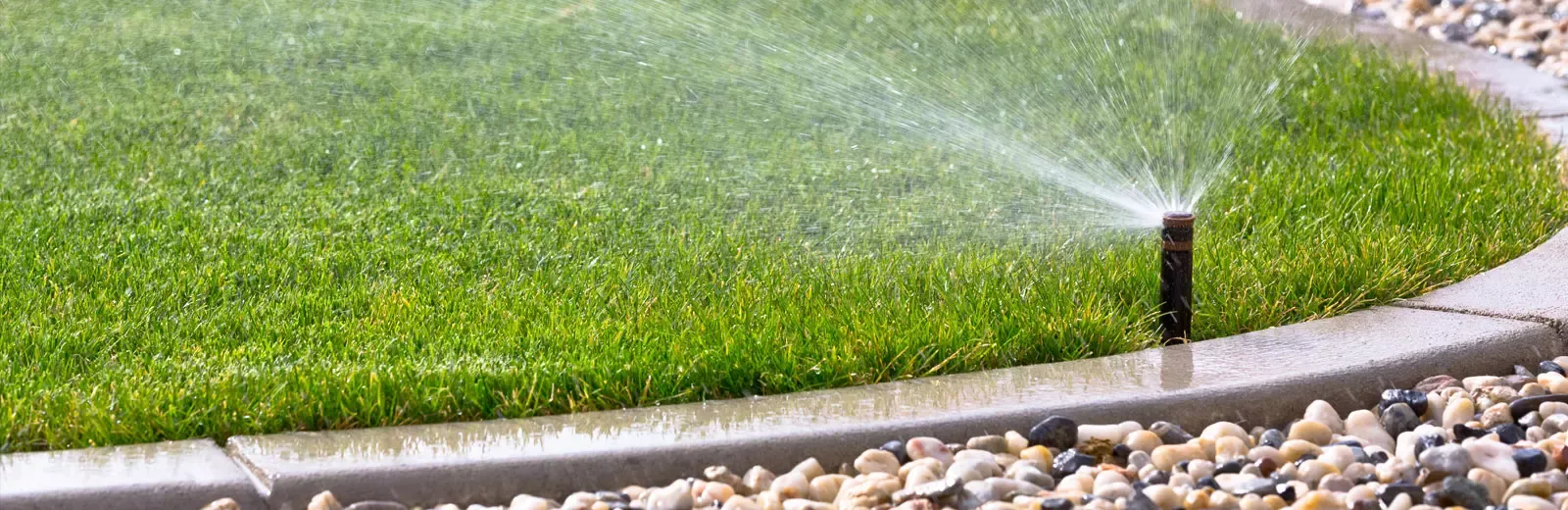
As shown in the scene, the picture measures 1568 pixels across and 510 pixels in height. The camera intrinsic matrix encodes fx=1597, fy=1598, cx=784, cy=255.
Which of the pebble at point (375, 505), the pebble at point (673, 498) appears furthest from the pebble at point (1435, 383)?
the pebble at point (375, 505)

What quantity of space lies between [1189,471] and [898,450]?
46cm

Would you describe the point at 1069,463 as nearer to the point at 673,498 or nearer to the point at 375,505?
the point at 673,498

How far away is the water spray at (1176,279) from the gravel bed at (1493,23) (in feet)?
13.1

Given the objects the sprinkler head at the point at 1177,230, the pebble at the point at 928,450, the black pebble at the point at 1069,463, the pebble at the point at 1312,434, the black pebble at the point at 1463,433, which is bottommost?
the pebble at the point at 928,450

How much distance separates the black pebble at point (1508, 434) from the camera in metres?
2.67

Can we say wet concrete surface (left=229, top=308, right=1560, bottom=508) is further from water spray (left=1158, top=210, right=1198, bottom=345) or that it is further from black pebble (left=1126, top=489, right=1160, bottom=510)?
black pebble (left=1126, top=489, right=1160, bottom=510)

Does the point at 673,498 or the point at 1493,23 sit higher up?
the point at 673,498

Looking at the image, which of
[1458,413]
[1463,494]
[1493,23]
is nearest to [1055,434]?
[1463,494]

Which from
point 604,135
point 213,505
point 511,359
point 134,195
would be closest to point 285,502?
point 213,505

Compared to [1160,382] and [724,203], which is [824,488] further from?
[724,203]

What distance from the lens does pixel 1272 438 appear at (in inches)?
105

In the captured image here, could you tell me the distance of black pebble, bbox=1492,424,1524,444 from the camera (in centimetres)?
267

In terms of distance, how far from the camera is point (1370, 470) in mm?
2525

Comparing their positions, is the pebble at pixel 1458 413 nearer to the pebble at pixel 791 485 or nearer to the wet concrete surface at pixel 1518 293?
the wet concrete surface at pixel 1518 293
